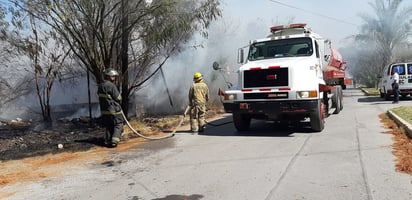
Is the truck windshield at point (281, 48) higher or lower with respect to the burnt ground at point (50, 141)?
higher

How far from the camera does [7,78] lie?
48.1ft

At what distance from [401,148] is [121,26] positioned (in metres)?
7.25

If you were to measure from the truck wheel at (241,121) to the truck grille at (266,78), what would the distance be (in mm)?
1000

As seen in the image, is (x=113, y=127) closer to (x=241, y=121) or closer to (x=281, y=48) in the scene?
(x=241, y=121)

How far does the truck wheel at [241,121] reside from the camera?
34.9 feet

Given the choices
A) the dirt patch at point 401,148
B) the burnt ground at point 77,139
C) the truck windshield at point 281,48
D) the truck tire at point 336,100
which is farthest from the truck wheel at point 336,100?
the truck windshield at point 281,48

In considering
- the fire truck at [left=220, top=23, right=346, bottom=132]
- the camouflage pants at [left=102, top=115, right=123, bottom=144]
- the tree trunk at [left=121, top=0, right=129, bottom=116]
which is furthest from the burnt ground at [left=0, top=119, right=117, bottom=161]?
the fire truck at [left=220, top=23, right=346, bottom=132]

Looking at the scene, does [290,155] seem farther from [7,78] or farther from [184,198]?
[7,78]

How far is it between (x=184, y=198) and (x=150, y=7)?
6.52 metres

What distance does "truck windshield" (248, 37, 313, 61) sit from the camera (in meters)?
10.8

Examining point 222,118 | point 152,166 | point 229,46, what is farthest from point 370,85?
point 152,166

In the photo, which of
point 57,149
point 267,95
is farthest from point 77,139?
point 267,95

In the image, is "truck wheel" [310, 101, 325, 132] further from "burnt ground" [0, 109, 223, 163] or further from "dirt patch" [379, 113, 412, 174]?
"burnt ground" [0, 109, 223, 163]

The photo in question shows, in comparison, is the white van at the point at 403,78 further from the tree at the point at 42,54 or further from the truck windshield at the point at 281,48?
the tree at the point at 42,54
